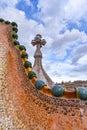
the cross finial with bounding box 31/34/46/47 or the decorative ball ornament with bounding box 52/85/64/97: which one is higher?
the cross finial with bounding box 31/34/46/47

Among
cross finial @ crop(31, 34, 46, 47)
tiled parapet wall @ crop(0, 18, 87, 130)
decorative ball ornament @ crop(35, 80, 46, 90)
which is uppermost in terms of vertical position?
cross finial @ crop(31, 34, 46, 47)

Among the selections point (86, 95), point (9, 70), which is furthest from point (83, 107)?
point (9, 70)

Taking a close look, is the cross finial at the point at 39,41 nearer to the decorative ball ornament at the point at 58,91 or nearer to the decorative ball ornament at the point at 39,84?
the decorative ball ornament at the point at 39,84

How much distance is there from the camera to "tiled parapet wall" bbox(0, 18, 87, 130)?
5.02m

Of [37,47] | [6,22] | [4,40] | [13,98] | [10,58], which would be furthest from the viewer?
[37,47]

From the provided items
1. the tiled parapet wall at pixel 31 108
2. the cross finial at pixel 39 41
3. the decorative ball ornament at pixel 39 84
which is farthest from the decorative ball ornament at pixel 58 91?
the cross finial at pixel 39 41

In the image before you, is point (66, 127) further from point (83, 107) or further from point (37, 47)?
point (37, 47)

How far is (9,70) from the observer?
6.06 m

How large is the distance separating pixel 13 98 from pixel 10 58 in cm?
146

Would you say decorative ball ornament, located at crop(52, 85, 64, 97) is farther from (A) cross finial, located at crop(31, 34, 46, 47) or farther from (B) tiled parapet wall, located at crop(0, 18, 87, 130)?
(A) cross finial, located at crop(31, 34, 46, 47)

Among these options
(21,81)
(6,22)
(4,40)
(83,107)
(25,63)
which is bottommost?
(83,107)

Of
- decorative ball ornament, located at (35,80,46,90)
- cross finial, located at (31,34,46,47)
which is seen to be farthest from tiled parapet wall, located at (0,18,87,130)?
cross finial, located at (31,34,46,47)

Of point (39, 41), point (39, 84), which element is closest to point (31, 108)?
point (39, 84)

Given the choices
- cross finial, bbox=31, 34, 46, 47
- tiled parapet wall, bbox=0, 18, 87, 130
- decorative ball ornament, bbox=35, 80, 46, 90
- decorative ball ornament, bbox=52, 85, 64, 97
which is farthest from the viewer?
cross finial, bbox=31, 34, 46, 47
